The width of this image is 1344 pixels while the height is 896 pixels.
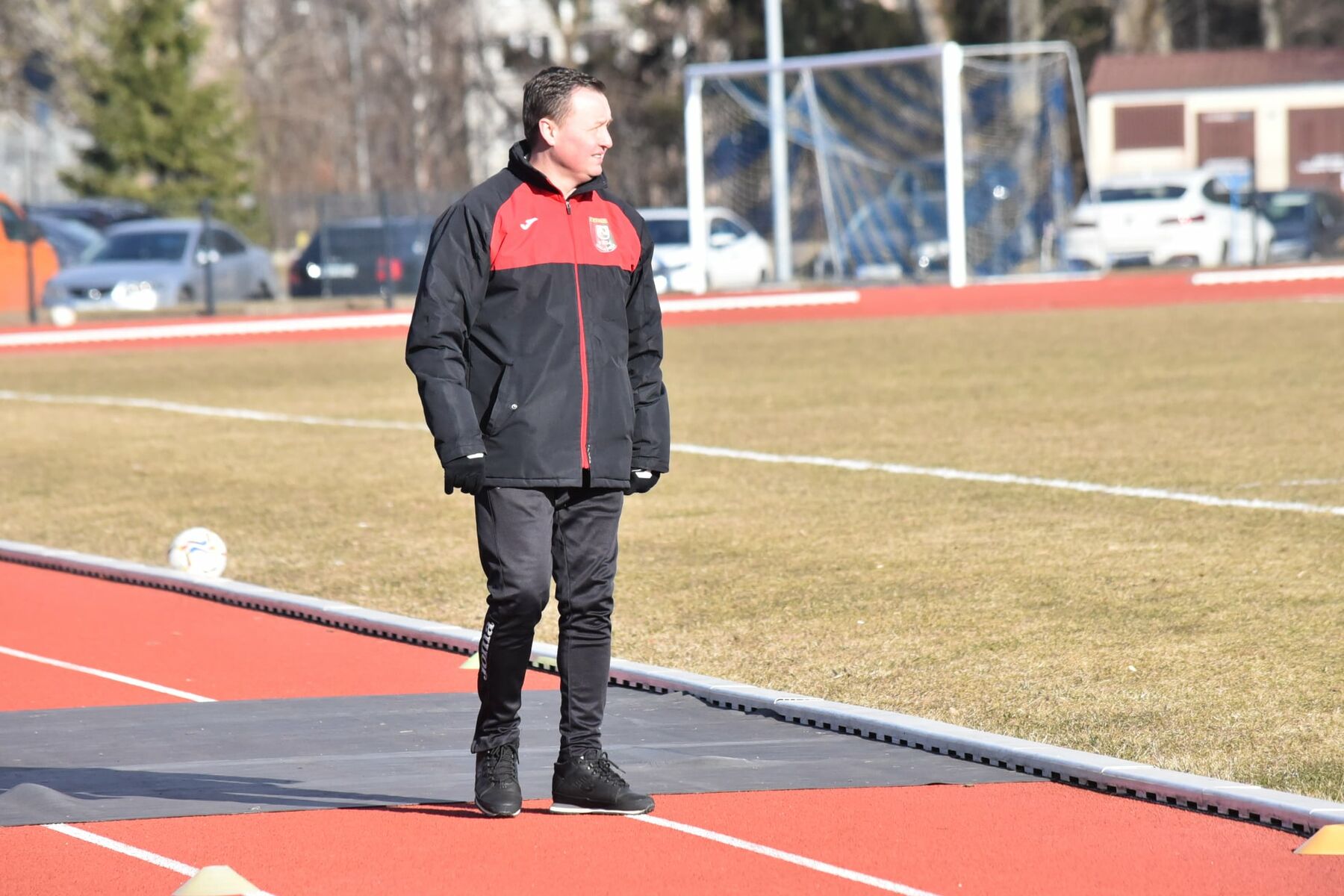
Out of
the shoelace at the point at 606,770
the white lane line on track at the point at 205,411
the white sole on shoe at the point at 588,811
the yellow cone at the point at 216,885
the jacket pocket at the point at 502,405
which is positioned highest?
the jacket pocket at the point at 502,405

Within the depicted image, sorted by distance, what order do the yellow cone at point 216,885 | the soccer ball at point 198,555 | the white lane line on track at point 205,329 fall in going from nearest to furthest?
the yellow cone at point 216,885 → the soccer ball at point 198,555 → the white lane line on track at point 205,329

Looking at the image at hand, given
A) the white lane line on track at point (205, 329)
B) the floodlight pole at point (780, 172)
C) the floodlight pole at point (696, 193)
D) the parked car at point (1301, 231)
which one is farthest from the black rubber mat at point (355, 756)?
the parked car at point (1301, 231)

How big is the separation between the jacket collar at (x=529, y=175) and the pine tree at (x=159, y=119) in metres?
38.5

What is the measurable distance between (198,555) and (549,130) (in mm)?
5132

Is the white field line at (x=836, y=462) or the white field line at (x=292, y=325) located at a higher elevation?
the white field line at (x=292, y=325)

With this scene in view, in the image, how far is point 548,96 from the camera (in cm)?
536

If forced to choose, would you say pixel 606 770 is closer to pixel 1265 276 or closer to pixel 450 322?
pixel 450 322

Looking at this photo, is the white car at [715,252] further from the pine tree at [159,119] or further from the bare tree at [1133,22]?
the bare tree at [1133,22]

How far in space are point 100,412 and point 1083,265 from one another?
2159 cm

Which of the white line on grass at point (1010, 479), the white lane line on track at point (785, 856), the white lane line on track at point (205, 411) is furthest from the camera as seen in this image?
the white lane line on track at point (205, 411)

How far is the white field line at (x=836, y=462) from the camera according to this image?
11.2 metres

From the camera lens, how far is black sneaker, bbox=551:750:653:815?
5543 mm

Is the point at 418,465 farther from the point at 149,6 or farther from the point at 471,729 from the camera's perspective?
the point at 149,6

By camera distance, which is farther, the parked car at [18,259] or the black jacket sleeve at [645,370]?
the parked car at [18,259]
